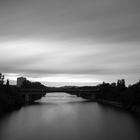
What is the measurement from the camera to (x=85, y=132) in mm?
20719

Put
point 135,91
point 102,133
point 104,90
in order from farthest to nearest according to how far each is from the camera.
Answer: point 104,90 < point 135,91 < point 102,133

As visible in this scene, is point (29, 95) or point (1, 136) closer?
point (1, 136)

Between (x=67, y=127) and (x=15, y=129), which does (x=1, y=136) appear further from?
(x=67, y=127)

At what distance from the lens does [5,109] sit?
37875mm

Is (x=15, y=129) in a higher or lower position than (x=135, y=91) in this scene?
lower

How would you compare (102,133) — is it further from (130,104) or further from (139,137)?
(130,104)

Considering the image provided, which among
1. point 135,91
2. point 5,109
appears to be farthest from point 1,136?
point 135,91

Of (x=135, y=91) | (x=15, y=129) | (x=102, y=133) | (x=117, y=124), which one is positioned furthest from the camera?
(x=135, y=91)

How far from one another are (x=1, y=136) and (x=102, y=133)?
26.0 ft

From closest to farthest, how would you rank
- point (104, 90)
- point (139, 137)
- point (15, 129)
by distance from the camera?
point (139, 137) → point (15, 129) → point (104, 90)

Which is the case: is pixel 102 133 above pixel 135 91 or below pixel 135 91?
below

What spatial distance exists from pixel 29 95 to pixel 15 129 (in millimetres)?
42903

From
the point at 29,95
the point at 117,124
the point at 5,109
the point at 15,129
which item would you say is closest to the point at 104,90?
the point at 29,95

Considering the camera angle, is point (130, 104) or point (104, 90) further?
point (104, 90)
